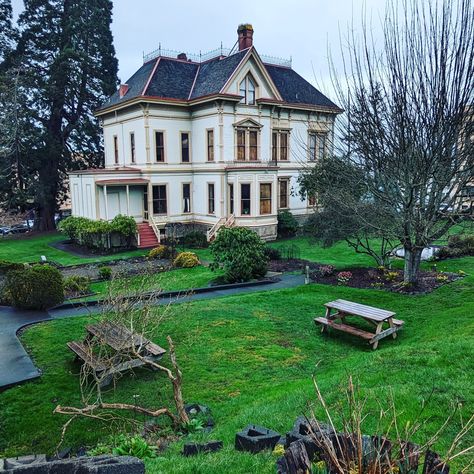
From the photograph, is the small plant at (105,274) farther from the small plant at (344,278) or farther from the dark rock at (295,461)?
the dark rock at (295,461)

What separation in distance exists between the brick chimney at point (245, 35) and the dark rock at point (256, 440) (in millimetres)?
28038

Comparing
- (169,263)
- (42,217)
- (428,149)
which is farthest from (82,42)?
(428,149)

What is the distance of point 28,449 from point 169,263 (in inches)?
577

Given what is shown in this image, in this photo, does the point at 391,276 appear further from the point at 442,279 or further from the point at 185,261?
the point at 185,261

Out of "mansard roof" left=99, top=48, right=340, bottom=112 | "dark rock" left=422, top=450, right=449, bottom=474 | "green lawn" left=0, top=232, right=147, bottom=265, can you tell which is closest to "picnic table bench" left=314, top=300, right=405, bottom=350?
"dark rock" left=422, top=450, right=449, bottom=474

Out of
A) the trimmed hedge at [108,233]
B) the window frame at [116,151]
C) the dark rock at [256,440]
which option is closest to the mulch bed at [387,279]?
the dark rock at [256,440]

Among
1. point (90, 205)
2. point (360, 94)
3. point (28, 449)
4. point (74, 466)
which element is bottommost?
point (28, 449)

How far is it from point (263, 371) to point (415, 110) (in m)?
7.29

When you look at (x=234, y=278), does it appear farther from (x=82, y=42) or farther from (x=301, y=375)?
(x=82, y=42)

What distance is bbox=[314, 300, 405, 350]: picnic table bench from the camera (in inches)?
357

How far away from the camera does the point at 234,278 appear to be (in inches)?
627

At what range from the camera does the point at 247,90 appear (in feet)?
85.7

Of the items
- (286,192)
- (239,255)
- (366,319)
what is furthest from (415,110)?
(286,192)

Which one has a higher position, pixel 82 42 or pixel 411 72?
pixel 82 42
